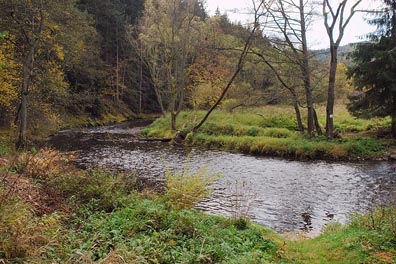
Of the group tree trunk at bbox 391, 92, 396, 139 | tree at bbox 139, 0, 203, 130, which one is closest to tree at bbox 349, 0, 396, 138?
tree trunk at bbox 391, 92, 396, 139

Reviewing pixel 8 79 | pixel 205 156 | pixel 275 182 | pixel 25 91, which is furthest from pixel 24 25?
pixel 275 182

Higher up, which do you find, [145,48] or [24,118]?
[145,48]

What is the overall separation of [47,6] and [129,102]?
1436 inches

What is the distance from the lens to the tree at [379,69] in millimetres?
18219

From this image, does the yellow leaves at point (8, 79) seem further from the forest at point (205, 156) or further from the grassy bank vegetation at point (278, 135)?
the grassy bank vegetation at point (278, 135)

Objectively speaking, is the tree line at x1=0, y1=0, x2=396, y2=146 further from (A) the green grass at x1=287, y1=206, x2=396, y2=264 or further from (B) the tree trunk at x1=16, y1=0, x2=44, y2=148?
(A) the green grass at x1=287, y1=206, x2=396, y2=264

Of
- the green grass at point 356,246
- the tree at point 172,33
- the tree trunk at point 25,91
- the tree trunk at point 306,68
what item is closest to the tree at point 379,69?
the tree trunk at point 306,68

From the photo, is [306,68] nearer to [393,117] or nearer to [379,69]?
[379,69]

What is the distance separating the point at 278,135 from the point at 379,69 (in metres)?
6.95

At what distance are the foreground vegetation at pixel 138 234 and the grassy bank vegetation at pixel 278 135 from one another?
10584mm

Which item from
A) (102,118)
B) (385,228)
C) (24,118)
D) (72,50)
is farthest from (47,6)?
(102,118)

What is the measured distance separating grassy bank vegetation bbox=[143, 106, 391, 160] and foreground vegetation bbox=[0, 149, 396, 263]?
10.6m

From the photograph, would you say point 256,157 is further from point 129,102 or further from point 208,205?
point 129,102

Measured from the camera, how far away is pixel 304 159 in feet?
Result: 57.2
